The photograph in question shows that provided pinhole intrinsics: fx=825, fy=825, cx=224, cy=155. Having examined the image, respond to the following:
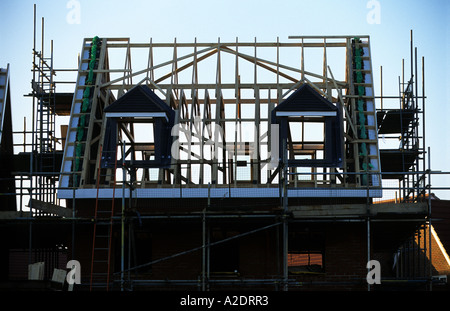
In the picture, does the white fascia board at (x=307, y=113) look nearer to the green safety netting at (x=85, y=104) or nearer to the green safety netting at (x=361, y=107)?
the green safety netting at (x=361, y=107)

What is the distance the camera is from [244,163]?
25.7 m

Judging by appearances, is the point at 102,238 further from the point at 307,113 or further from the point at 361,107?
the point at 361,107

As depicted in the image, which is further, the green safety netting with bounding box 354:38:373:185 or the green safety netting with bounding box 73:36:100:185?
the green safety netting with bounding box 73:36:100:185

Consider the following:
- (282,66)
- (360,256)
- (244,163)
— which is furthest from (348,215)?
(282,66)

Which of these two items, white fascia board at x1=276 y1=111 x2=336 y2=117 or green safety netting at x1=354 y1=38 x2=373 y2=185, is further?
green safety netting at x1=354 y1=38 x2=373 y2=185

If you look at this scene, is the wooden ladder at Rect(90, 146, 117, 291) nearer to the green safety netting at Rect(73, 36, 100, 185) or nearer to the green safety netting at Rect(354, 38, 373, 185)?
the green safety netting at Rect(73, 36, 100, 185)

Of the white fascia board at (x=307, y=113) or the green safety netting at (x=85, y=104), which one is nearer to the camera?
the white fascia board at (x=307, y=113)

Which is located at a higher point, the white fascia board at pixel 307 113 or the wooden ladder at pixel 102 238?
the white fascia board at pixel 307 113

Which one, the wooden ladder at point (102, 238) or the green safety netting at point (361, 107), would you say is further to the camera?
the green safety netting at point (361, 107)

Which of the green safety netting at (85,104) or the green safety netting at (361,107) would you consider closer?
the green safety netting at (361,107)

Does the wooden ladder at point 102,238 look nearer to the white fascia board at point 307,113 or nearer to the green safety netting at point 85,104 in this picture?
the green safety netting at point 85,104

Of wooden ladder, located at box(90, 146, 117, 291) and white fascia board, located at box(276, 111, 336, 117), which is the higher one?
white fascia board, located at box(276, 111, 336, 117)

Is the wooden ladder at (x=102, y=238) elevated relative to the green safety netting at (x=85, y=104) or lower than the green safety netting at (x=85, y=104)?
lower

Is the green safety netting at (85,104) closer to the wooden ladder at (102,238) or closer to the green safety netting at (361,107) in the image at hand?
the wooden ladder at (102,238)
